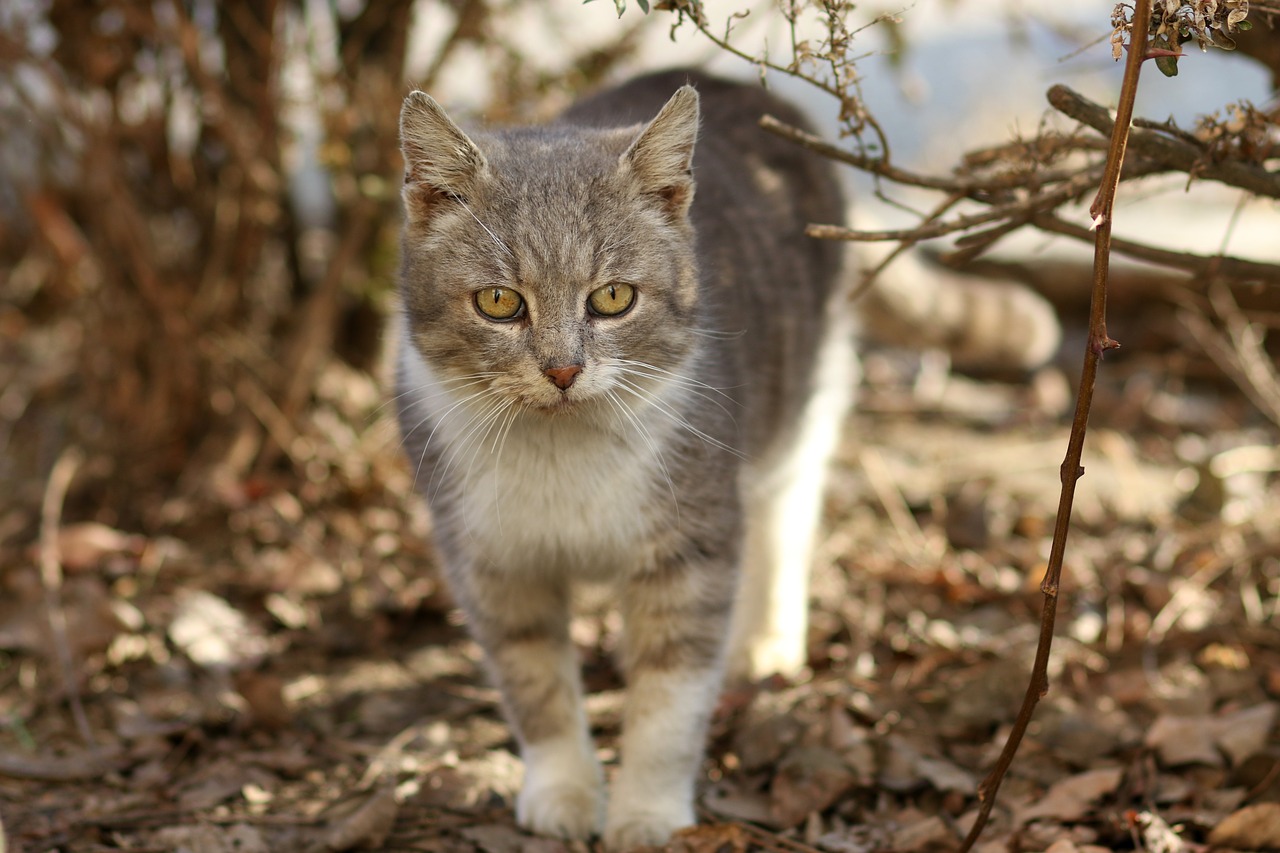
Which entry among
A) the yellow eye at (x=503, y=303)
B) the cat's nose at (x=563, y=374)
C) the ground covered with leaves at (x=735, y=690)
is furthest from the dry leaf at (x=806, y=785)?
the yellow eye at (x=503, y=303)

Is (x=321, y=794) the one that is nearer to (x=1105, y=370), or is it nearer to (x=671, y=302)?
(x=671, y=302)

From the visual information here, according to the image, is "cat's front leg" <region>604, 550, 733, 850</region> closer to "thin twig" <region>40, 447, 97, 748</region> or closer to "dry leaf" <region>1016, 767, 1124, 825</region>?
"dry leaf" <region>1016, 767, 1124, 825</region>

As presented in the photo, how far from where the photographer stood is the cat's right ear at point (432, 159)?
2406 millimetres

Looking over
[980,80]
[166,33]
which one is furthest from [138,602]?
[980,80]

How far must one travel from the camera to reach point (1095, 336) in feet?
6.01

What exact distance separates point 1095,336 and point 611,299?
3.32 ft

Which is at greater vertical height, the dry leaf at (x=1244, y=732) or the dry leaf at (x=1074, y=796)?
the dry leaf at (x=1244, y=732)

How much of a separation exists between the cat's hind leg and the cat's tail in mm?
872

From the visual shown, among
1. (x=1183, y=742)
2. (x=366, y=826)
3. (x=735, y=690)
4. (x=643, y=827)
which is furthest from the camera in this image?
(x=735, y=690)

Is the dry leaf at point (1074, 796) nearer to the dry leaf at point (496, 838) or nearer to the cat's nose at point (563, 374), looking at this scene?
the dry leaf at point (496, 838)

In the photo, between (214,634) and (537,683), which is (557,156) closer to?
(537,683)

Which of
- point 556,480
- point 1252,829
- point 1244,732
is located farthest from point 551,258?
point 1244,732

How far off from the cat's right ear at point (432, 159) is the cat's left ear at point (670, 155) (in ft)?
1.10

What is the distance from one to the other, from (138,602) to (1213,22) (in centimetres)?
326
